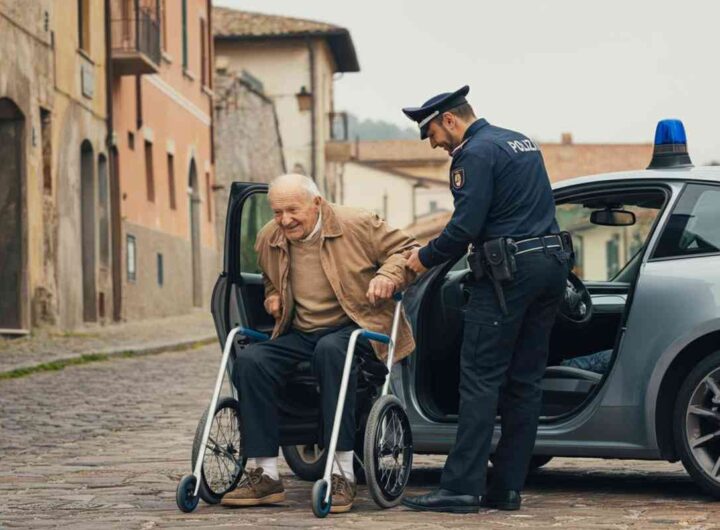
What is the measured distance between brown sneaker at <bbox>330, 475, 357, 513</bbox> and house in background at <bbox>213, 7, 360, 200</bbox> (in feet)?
161

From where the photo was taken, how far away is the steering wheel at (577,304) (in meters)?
7.88

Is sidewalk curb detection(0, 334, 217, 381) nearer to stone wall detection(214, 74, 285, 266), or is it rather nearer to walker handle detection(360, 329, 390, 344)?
walker handle detection(360, 329, 390, 344)

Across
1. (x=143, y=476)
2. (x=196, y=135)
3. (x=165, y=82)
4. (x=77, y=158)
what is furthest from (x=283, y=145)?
(x=143, y=476)

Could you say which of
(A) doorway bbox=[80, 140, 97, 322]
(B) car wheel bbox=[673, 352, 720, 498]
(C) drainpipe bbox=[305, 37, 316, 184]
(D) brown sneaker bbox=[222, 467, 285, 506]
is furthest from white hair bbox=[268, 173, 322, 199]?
(C) drainpipe bbox=[305, 37, 316, 184]

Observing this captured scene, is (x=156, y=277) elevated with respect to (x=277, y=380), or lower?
lower

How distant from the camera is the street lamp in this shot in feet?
186

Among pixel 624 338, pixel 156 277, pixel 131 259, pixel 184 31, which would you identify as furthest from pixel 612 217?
pixel 184 31

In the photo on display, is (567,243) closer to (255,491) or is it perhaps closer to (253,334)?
(253,334)

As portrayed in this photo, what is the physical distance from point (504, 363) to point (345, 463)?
0.80m

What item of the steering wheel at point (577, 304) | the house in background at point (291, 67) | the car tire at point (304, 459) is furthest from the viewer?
the house in background at point (291, 67)

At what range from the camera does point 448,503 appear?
715cm

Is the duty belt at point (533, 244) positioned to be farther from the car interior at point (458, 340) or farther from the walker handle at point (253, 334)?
the walker handle at point (253, 334)

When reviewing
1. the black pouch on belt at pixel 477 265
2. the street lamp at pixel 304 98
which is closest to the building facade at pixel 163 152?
the street lamp at pixel 304 98

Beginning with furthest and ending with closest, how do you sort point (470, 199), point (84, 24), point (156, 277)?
point (156, 277) → point (84, 24) → point (470, 199)
